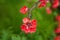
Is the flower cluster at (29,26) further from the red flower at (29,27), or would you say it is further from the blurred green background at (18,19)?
the blurred green background at (18,19)

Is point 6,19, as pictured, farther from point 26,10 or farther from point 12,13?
point 26,10

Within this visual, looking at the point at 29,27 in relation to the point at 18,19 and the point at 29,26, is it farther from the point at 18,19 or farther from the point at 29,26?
the point at 18,19

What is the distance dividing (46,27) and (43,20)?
83 millimetres

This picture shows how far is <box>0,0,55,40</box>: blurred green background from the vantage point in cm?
197

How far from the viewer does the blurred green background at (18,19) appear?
1975 millimetres

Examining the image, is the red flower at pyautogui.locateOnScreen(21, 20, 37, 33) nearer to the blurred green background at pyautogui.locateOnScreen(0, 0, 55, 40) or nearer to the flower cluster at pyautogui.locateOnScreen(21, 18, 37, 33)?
the flower cluster at pyautogui.locateOnScreen(21, 18, 37, 33)

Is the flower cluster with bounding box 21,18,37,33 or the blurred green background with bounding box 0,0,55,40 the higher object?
the blurred green background with bounding box 0,0,55,40

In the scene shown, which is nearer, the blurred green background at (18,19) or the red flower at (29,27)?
the red flower at (29,27)

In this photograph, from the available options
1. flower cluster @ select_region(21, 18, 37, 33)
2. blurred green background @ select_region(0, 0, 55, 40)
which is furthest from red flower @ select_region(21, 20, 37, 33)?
blurred green background @ select_region(0, 0, 55, 40)

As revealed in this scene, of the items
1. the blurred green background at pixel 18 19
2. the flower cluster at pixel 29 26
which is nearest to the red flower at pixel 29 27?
the flower cluster at pixel 29 26

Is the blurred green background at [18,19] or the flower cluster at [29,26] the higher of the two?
the blurred green background at [18,19]

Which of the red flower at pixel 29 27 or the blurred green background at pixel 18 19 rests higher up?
the blurred green background at pixel 18 19

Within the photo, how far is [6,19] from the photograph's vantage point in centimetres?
211

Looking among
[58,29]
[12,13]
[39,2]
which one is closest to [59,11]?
[58,29]
